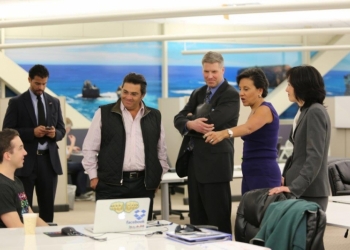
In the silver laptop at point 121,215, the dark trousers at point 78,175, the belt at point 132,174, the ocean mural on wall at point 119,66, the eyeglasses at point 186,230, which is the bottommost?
the dark trousers at point 78,175

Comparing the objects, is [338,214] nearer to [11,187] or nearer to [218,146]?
[218,146]

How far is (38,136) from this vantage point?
20.4 ft

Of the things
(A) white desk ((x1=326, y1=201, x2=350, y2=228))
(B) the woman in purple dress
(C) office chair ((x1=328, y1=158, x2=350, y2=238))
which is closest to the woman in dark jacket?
(A) white desk ((x1=326, y1=201, x2=350, y2=228))

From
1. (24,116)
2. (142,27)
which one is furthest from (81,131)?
(24,116)

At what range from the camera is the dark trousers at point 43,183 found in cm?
626

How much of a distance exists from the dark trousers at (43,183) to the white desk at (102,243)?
245 cm

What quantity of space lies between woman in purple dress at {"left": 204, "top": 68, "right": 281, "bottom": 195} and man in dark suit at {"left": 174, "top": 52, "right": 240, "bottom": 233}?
0.21 metres

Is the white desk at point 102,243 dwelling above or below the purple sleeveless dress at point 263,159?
below

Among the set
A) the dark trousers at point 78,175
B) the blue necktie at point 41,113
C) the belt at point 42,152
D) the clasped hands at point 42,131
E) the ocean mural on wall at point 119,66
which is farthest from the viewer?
the ocean mural on wall at point 119,66

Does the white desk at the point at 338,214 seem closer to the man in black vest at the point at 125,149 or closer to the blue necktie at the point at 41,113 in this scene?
the man in black vest at the point at 125,149

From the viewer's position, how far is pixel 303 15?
12.5 m

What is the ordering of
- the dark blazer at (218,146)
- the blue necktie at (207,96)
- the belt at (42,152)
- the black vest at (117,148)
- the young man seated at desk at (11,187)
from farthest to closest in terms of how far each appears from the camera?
the belt at (42,152)
the blue necktie at (207,96)
the dark blazer at (218,146)
the black vest at (117,148)
the young man seated at desk at (11,187)

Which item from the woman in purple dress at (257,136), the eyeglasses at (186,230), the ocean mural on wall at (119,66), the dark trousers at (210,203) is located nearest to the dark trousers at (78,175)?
the ocean mural on wall at (119,66)

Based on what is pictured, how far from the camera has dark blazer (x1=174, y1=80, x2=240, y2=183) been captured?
5.16 m
